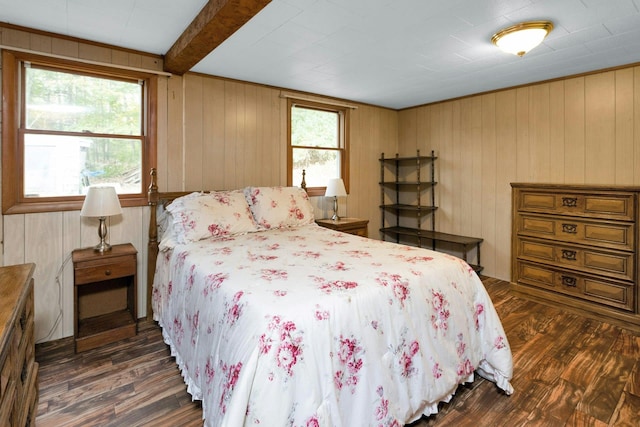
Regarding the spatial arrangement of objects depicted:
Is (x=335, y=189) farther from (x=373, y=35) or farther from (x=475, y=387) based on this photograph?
(x=475, y=387)

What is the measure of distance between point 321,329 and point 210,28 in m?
1.84

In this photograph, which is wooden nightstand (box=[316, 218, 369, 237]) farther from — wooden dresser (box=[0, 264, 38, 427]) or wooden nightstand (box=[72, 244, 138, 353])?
wooden dresser (box=[0, 264, 38, 427])

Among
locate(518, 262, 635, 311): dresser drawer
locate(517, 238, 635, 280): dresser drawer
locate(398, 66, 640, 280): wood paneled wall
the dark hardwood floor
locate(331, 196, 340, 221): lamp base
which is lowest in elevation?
the dark hardwood floor

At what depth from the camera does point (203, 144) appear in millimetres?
3107

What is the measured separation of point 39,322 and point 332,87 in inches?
131

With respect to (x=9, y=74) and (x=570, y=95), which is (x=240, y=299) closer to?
(x=9, y=74)

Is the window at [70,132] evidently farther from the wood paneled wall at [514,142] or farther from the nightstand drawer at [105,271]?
the wood paneled wall at [514,142]

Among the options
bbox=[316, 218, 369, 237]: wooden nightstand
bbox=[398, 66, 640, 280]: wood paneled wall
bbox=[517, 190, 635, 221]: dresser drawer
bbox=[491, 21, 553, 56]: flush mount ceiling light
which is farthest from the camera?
bbox=[316, 218, 369, 237]: wooden nightstand

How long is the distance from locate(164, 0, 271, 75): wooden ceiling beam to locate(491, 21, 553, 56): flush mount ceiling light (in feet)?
A: 5.29

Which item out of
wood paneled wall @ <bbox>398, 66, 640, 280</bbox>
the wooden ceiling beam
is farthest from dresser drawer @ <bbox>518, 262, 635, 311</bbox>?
the wooden ceiling beam

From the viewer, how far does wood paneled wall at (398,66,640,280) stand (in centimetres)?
296

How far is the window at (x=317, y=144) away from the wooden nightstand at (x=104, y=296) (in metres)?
1.87

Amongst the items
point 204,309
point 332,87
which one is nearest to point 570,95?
point 332,87

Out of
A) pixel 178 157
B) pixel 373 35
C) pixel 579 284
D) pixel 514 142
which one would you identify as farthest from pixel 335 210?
pixel 579 284
